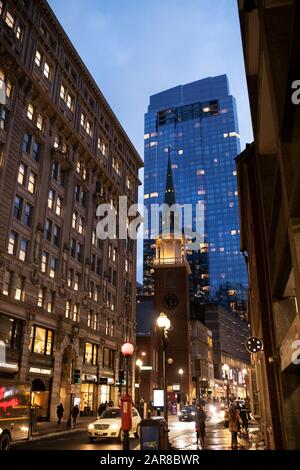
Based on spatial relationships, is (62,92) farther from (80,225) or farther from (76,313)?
(76,313)

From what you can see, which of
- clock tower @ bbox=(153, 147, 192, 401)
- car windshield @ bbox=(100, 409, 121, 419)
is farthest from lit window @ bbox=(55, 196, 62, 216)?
clock tower @ bbox=(153, 147, 192, 401)

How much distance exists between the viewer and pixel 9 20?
41.5m

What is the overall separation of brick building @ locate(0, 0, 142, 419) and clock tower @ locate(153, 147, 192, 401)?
1866cm

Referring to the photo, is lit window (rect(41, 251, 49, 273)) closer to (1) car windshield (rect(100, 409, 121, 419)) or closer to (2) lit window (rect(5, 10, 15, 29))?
(1) car windshield (rect(100, 409, 121, 419))

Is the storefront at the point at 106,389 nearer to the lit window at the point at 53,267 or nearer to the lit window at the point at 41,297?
the lit window at the point at 41,297

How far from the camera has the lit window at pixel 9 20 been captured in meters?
41.0

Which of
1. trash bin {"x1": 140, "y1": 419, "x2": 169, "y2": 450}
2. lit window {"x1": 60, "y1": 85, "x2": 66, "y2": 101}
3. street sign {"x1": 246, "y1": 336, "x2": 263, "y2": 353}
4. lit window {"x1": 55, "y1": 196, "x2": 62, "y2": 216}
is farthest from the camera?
lit window {"x1": 60, "y1": 85, "x2": 66, "y2": 101}

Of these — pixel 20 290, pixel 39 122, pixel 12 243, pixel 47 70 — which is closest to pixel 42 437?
pixel 20 290

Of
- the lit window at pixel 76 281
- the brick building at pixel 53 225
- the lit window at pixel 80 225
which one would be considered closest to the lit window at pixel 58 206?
the brick building at pixel 53 225

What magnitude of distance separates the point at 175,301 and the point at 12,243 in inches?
1946

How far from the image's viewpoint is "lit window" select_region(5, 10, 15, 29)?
135ft
